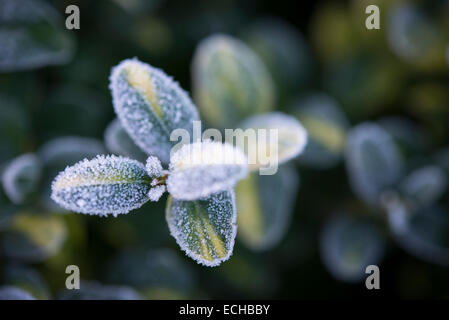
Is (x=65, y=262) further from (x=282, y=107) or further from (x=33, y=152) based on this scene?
(x=282, y=107)

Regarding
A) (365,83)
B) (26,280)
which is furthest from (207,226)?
(365,83)

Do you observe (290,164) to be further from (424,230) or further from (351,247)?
(424,230)

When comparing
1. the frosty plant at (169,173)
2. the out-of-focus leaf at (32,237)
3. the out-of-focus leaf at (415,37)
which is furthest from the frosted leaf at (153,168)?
the out-of-focus leaf at (415,37)

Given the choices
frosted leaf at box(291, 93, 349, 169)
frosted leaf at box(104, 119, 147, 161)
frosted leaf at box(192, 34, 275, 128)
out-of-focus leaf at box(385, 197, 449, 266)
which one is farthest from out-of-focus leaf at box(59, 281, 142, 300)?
out-of-focus leaf at box(385, 197, 449, 266)

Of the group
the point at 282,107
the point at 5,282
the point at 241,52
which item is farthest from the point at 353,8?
the point at 5,282

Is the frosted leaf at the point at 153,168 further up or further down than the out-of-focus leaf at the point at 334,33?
further down

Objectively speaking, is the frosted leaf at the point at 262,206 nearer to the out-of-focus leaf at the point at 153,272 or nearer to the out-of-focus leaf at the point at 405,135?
the out-of-focus leaf at the point at 153,272

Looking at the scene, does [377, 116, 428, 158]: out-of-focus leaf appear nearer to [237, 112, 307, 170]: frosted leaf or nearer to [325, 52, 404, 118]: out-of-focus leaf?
[325, 52, 404, 118]: out-of-focus leaf
